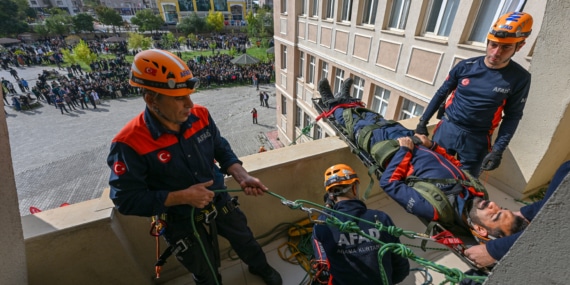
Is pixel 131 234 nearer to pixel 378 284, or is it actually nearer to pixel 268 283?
pixel 268 283

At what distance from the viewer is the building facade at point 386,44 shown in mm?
6148

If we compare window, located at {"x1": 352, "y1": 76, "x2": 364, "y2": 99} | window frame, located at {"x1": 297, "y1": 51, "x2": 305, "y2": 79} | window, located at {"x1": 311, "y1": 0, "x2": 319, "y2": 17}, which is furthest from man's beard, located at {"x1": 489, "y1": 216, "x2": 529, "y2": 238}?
window frame, located at {"x1": 297, "y1": 51, "x2": 305, "y2": 79}

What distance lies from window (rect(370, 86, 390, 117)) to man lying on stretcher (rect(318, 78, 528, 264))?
21.4 feet

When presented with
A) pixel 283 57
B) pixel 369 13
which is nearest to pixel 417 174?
pixel 369 13

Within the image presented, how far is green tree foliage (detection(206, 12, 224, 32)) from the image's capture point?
2173 inches

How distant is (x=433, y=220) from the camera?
234 cm

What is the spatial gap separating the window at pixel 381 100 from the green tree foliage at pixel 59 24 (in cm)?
6246

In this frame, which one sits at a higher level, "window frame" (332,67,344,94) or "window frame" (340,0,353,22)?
"window frame" (340,0,353,22)

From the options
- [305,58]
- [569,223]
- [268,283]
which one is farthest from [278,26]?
[569,223]

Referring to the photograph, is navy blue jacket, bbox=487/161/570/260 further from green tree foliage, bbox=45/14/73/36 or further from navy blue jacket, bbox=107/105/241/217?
green tree foliage, bbox=45/14/73/36

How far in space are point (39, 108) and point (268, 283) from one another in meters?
30.0

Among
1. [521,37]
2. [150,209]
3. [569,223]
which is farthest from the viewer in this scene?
[521,37]

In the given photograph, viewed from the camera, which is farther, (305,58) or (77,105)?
(77,105)

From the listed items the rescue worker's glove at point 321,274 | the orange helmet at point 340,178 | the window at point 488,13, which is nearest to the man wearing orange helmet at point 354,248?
the orange helmet at point 340,178
